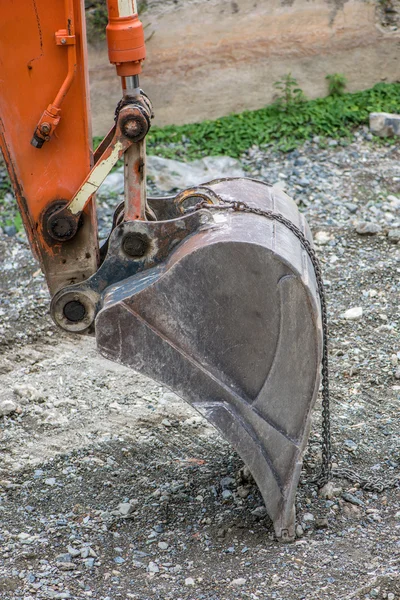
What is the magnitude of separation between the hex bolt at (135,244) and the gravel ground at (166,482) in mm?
1041

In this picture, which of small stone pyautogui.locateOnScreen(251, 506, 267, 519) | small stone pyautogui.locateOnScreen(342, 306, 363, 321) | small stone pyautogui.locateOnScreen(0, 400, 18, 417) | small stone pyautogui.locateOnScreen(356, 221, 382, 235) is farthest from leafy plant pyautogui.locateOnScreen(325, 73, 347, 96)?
small stone pyautogui.locateOnScreen(251, 506, 267, 519)

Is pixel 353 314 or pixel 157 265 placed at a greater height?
pixel 157 265

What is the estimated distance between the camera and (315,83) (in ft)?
24.6

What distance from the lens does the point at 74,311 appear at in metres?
3.14

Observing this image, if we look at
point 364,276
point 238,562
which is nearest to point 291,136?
point 364,276

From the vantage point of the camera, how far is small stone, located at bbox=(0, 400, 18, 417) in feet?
13.3

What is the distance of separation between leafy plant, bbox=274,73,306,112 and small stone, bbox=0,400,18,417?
14.0ft

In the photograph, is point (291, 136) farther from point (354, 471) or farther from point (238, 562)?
point (238, 562)

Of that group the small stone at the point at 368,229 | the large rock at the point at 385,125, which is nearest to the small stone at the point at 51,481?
the small stone at the point at 368,229

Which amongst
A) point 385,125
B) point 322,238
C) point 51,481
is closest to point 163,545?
point 51,481

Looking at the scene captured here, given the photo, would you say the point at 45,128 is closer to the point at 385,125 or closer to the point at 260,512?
the point at 260,512

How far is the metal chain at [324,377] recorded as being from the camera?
10.1ft

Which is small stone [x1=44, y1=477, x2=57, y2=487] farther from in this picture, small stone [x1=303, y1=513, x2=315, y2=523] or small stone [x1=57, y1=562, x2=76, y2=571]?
small stone [x1=303, y1=513, x2=315, y2=523]

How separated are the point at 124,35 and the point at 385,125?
15.1 ft
